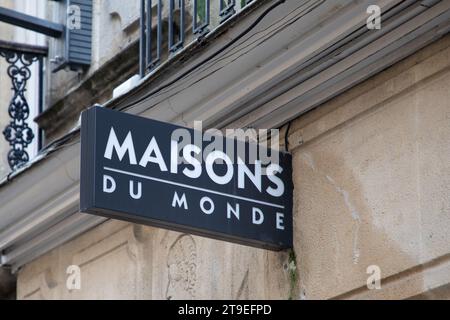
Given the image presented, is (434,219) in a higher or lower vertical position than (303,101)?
lower

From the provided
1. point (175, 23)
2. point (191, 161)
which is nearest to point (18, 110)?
point (175, 23)

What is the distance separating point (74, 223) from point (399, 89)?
2937 mm

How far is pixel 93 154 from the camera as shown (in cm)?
725

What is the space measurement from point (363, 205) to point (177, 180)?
91 cm

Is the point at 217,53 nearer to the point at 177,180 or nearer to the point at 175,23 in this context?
the point at 177,180

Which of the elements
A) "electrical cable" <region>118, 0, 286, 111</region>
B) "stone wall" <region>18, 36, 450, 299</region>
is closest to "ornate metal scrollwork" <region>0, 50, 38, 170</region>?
"stone wall" <region>18, 36, 450, 299</region>

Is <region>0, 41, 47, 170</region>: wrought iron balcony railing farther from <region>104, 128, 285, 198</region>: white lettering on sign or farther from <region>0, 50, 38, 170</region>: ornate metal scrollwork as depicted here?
<region>104, 128, 285, 198</region>: white lettering on sign

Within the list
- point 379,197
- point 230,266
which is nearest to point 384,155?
point 379,197

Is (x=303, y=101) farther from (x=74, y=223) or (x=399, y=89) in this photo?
(x=74, y=223)

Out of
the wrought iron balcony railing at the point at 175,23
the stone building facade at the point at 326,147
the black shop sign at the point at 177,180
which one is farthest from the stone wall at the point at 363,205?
the wrought iron balcony railing at the point at 175,23

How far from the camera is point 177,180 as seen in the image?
295 inches

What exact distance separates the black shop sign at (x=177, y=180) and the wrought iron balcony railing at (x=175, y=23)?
756 mm

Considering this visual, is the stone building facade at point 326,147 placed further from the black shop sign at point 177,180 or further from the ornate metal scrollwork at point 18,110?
the ornate metal scrollwork at point 18,110

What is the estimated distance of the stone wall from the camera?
23.8ft
